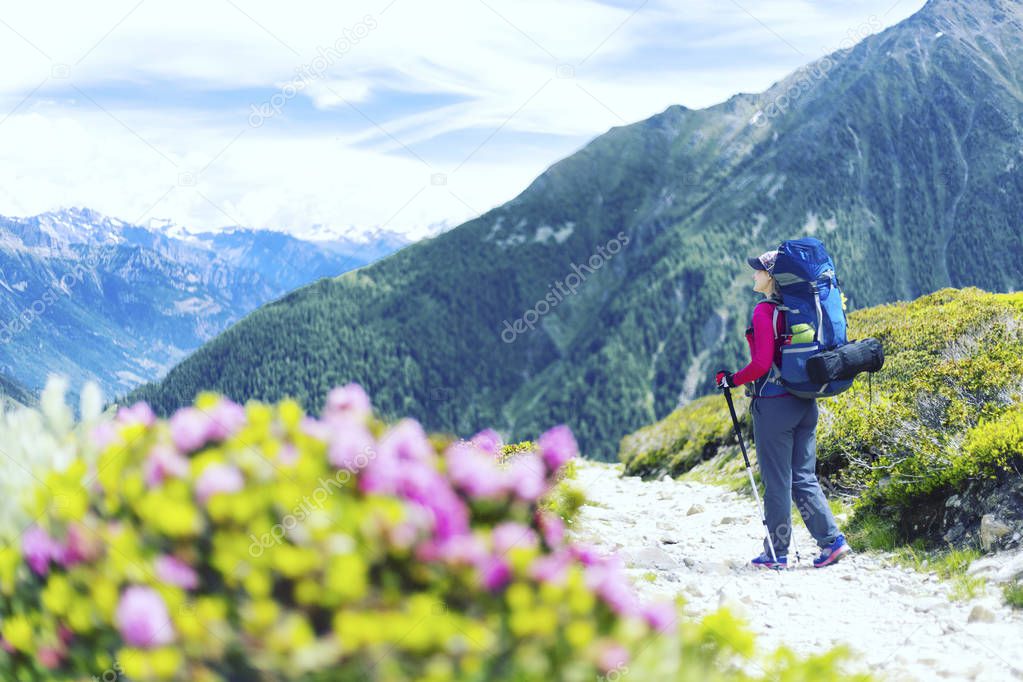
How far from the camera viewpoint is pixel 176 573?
9.14ft

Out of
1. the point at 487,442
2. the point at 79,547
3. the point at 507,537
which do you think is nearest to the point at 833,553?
the point at 487,442

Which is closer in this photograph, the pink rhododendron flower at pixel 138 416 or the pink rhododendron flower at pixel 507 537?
the pink rhododendron flower at pixel 507 537

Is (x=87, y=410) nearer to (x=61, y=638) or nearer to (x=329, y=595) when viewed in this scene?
(x=61, y=638)

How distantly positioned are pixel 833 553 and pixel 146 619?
6970 mm

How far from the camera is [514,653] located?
2713 mm

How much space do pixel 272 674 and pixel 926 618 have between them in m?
5.34

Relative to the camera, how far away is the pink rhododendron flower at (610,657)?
8.93 ft

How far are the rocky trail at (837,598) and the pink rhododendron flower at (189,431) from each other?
3.30 m

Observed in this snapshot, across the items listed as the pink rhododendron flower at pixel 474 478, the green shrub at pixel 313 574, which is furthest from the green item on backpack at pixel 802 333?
the pink rhododendron flower at pixel 474 478

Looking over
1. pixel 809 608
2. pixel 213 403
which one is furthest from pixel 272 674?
pixel 809 608

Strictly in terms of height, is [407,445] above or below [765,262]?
below

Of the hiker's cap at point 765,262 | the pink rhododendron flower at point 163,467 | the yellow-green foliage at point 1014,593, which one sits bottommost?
the yellow-green foliage at point 1014,593

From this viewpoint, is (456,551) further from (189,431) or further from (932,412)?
(932,412)

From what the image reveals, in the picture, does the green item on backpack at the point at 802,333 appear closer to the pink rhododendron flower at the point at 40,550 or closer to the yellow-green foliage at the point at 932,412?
the yellow-green foliage at the point at 932,412
